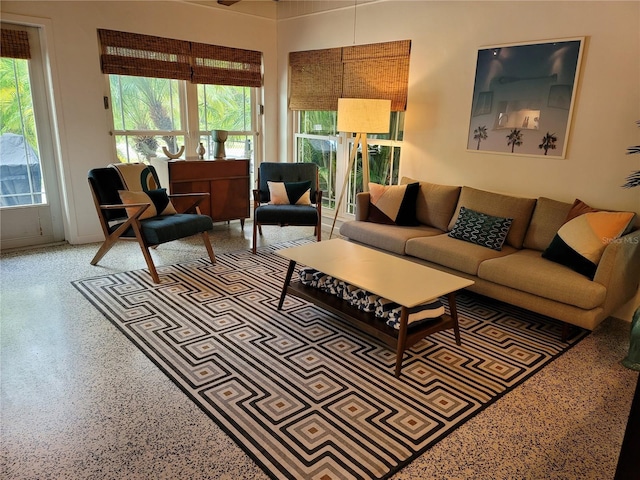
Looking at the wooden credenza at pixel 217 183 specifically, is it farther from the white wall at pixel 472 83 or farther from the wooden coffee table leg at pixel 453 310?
the wooden coffee table leg at pixel 453 310

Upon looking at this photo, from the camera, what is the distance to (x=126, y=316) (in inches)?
118

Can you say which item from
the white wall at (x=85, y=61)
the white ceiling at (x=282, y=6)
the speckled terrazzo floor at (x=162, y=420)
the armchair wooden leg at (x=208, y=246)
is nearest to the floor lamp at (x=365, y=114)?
the white ceiling at (x=282, y=6)

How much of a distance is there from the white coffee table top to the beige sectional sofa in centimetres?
49

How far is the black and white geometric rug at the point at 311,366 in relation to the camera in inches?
74.8

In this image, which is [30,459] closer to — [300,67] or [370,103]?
[370,103]

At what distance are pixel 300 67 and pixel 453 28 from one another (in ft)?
6.81

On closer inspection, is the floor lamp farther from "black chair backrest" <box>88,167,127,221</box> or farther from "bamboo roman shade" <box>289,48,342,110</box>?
"black chair backrest" <box>88,167,127,221</box>

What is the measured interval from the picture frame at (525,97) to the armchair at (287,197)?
5.42ft

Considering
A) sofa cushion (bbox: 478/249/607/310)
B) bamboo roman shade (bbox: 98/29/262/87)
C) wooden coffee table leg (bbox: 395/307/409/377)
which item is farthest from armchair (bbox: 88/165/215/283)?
sofa cushion (bbox: 478/249/607/310)

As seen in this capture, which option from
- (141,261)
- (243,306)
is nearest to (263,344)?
(243,306)

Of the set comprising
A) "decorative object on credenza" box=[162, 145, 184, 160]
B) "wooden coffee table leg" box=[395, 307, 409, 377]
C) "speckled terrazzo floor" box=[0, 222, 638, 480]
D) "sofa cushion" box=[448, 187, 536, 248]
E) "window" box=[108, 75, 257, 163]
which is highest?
"window" box=[108, 75, 257, 163]

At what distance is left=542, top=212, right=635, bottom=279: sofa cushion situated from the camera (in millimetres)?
2801

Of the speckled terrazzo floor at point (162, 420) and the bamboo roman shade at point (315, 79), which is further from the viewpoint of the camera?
the bamboo roman shade at point (315, 79)

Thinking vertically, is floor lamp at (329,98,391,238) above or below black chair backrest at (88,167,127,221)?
above
